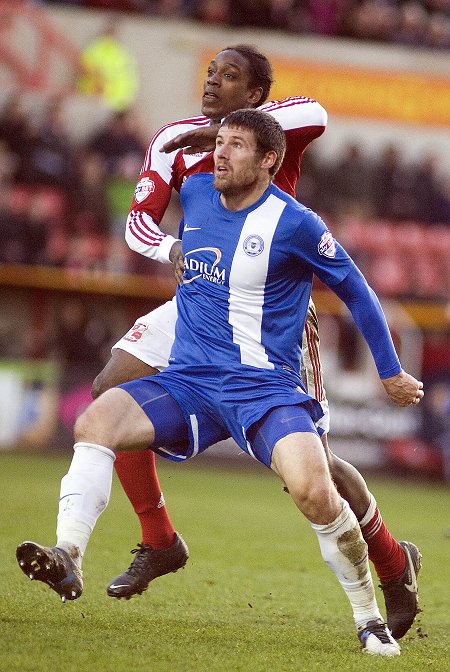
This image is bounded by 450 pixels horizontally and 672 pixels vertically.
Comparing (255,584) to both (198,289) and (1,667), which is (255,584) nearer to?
(198,289)

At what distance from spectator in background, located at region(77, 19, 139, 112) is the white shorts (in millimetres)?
13404

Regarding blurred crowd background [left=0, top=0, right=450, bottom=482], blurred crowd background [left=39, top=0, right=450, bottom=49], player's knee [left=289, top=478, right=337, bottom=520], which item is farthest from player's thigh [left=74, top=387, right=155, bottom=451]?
blurred crowd background [left=39, top=0, right=450, bottom=49]

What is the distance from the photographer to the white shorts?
5449 millimetres

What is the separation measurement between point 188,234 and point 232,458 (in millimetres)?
10542

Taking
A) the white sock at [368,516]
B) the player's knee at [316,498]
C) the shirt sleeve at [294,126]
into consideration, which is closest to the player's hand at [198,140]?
the shirt sleeve at [294,126]

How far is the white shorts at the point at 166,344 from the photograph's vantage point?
5.45 meters

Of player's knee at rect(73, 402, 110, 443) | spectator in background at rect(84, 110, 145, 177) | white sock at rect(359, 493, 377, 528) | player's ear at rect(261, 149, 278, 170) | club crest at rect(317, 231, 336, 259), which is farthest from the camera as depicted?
spectator in background at rect(84, 110, 145, 177)

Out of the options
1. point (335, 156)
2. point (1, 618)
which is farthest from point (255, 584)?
point (335, 156)

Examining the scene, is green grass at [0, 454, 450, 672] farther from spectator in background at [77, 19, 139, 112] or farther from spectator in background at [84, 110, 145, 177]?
spectator in background at [77, 19, 139, 112]

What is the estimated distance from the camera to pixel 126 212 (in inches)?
671

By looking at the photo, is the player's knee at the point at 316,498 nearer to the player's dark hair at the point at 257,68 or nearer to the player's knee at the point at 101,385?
the player's knee at the point at 101,385

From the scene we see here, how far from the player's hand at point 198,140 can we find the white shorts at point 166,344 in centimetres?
77

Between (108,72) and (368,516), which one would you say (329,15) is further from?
(368,516)

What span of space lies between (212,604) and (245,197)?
2.15 m
